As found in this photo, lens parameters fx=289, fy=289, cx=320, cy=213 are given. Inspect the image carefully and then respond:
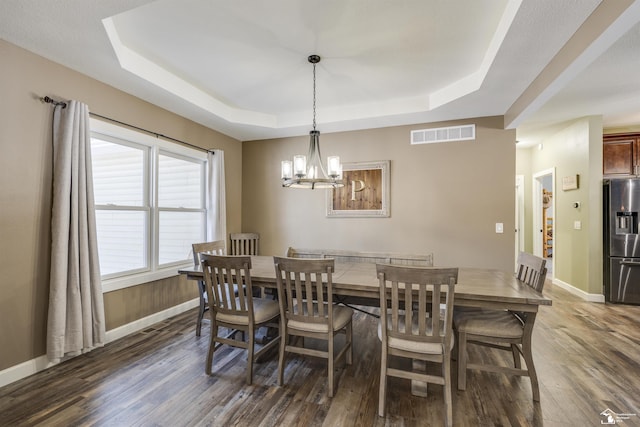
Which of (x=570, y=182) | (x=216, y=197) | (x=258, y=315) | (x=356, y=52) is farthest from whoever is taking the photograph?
(x=570, y=182)

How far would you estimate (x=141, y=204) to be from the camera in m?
3.32

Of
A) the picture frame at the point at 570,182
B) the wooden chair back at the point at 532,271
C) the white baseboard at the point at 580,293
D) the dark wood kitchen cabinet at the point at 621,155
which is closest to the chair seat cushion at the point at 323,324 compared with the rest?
the wooden chair back at the point at 532,271

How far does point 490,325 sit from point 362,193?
261 centimetres

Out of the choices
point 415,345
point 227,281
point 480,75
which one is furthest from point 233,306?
point 480,75

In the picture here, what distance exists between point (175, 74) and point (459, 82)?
3.09 metres

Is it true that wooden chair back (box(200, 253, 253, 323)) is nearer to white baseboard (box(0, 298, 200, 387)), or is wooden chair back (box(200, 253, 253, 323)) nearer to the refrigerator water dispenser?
white baseboard (box(0, 298, 200, 387))

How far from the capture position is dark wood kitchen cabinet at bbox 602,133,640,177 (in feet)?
14.6

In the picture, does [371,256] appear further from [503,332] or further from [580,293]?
[580,293]

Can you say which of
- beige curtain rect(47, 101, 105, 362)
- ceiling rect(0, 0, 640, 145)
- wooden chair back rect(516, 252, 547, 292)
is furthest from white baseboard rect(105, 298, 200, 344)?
wooden chair back rect(516, 252, 547, 292)

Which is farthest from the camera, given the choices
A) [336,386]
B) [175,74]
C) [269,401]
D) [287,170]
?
[175,74]

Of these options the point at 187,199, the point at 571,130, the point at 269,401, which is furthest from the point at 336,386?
the point at 571,130

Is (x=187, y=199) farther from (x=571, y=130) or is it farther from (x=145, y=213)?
(x=571, y=130)

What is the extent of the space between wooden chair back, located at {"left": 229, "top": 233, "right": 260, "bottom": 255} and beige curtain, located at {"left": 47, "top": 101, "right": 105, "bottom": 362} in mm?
2144

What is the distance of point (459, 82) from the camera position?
3.18 m
